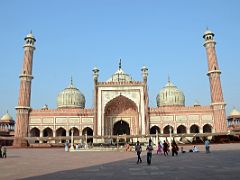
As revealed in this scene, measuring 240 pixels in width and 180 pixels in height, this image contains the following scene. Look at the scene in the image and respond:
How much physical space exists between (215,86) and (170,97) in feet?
25.1

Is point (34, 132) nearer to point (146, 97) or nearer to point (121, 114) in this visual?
point (121, 114)

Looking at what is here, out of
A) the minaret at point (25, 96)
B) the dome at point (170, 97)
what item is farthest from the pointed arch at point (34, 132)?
the dome at point (170, 97)

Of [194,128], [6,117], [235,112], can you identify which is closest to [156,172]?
[194,128]

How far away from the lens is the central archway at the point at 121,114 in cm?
3231

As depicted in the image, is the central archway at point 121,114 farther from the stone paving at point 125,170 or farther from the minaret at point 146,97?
the stone paving at point 125,170

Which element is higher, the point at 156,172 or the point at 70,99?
the point at 70,99

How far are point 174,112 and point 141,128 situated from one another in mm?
5312

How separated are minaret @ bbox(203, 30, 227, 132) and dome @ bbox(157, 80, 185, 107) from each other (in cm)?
651

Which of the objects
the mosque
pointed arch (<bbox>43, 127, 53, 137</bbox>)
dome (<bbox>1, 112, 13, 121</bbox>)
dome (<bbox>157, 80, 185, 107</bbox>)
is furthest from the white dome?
dome (<bbox>1, 112, 13, 121</bbox>)

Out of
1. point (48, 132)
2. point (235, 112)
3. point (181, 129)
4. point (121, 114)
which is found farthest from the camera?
point (235, 112)

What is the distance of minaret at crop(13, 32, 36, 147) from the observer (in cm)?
3037

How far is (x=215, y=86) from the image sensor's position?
105 feet

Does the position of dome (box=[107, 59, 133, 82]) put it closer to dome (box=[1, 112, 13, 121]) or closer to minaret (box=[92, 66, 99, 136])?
minaret (box=[92, 66, 99, 136])

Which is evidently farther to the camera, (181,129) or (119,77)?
(119,77)
